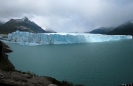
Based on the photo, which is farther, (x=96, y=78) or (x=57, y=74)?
(x=57, y=74)

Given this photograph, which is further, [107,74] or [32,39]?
[32,39]

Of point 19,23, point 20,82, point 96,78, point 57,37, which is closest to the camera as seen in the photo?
point 20,82

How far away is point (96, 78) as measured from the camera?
16.4 meters

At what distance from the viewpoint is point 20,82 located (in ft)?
24.7

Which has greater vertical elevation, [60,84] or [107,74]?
[60,84]

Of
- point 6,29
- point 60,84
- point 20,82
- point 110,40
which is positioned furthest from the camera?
point 6,29

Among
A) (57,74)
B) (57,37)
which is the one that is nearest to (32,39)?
(57,37)

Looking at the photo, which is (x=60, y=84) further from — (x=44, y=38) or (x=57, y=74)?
(x=44, y=38)

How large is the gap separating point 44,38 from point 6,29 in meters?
103

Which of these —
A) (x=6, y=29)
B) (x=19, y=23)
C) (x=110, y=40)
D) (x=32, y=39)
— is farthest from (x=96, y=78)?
(x=19, y=23)

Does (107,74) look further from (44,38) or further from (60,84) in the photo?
(44,38)

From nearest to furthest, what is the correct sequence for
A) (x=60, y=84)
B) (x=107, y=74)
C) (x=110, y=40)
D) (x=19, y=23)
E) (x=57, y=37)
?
1. (x=60, y=84)
2. (x=107, y=74)
3. (x=57, y=37)
4. (x=110, y=40)
5. (x=19, y=23)

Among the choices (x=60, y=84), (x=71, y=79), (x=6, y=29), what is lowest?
(x=71, y=79)

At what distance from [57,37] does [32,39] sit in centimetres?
873
